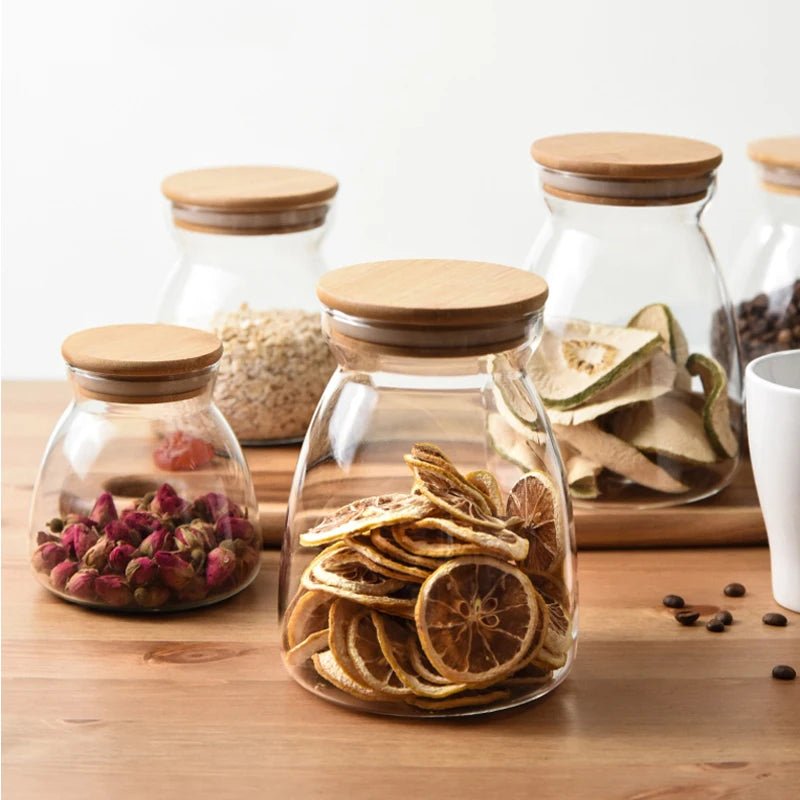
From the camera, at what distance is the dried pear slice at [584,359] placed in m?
1.01

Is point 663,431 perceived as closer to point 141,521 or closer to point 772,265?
point 772,265

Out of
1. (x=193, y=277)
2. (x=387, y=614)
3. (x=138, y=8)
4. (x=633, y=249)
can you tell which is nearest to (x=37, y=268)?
(x=138, y=8)

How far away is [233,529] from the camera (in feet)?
3.03

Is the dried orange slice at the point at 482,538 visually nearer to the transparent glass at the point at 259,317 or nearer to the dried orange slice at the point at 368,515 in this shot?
the dried orange slice at the point at 368,515

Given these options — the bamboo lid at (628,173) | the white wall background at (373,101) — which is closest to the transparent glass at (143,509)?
the bamboo lid at (628,173)

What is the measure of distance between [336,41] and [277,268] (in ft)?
2.26

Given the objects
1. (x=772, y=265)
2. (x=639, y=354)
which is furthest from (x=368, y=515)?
(x=772, y=265)

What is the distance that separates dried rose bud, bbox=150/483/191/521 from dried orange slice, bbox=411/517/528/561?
0.22 metres

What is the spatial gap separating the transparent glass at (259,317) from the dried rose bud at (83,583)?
0.30 meters

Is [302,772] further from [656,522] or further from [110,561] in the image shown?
[656,522]

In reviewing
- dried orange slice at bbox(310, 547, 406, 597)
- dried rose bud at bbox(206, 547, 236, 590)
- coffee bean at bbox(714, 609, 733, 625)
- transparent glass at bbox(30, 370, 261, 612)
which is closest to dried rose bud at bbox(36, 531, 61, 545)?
transparent glass at bbox(30, 370, 261, 612)

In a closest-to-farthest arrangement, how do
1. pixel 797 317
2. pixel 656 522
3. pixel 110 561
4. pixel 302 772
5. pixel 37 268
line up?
pixel 302 772 → pixel 110 561 → pixel 656 522 → pixel 797 317 → pixel 37 268

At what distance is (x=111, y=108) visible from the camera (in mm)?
1881

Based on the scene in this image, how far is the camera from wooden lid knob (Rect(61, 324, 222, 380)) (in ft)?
2.82
